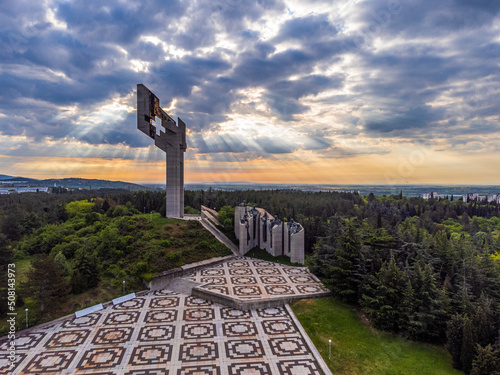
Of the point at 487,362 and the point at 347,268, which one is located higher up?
the point at 347,268

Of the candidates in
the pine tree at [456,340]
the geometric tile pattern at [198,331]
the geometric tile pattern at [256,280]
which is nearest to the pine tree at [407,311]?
the pine tree at [456,340]

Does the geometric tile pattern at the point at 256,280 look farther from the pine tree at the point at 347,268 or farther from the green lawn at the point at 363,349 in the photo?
Answer: the green lawn at the point at 363,349

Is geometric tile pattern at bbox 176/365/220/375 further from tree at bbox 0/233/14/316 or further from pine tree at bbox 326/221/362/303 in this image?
tree at bbox 0/233/14/316

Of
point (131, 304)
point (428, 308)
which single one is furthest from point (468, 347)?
point (131, 304)

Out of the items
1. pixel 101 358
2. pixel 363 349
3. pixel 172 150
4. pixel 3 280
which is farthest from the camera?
pixel 172 150

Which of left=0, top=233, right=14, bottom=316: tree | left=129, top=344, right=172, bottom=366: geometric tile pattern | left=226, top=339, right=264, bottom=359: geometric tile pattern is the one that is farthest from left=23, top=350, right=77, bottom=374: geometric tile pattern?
left=226, top=339, right=264, bottom=359: geometric tile pattern

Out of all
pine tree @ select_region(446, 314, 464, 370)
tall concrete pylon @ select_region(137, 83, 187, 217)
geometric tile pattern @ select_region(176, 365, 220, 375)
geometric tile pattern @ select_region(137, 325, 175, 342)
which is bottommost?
geometric tile pattern @ select_region(176, 365, 220, 375)

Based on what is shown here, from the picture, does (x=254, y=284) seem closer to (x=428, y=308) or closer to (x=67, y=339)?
(x=428, y=308)
